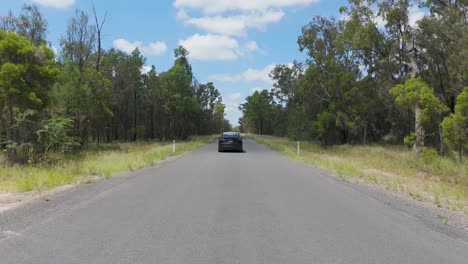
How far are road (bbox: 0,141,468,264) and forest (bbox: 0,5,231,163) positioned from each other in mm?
14040

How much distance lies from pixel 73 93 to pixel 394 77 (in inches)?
1058

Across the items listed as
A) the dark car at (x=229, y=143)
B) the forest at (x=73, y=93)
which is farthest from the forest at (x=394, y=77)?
the forest at (x=73, y=93)

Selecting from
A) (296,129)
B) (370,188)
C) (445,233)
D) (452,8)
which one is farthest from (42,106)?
(296,129)

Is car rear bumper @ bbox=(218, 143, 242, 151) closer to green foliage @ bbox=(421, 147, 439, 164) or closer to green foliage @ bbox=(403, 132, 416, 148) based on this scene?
green foliage @ bbox=(403, 132, 416, 148)

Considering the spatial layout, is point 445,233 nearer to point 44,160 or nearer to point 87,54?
point 44,160

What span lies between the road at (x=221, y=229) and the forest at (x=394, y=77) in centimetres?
1418

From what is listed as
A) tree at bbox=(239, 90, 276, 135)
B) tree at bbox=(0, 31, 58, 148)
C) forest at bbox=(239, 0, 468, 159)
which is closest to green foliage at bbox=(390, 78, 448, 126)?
forest at bbox=(239, 0, 468, 159)

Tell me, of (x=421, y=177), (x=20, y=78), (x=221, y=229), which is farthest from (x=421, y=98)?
(x=20, y=78)

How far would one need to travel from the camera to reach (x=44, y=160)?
835 inches

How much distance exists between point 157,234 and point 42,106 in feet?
66.3

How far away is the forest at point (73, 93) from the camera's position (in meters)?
22.7

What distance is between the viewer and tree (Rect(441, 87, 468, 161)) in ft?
63.6

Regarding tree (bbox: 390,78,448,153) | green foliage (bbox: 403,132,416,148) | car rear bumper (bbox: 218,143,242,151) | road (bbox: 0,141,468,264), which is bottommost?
road (bbox: 0,141,468,264)

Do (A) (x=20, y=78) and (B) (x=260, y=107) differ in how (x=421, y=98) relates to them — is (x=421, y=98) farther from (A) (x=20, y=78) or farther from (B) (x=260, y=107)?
(B) (x=260, y=107)
